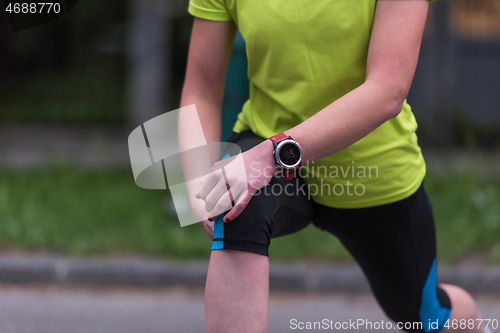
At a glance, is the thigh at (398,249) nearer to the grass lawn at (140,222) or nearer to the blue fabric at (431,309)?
the blue fabric at (431,309)

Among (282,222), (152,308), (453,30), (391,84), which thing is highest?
(391,84)

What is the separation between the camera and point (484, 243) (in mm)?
3760

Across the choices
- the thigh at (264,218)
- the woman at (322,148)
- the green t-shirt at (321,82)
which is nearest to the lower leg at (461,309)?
the woman at (322,148)

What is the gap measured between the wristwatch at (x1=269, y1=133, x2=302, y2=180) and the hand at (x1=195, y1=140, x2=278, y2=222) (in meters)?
0.02

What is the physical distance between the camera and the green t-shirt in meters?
1.46

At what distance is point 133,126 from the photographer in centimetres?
739

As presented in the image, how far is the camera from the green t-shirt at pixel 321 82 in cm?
146

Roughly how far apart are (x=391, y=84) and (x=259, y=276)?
0.56 meters

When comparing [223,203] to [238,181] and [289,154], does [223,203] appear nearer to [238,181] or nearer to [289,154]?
[238,181]

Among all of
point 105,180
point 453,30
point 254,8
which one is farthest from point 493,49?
point 254,8

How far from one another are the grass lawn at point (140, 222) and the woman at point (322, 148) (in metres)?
1.78

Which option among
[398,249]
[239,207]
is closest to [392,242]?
[398,249]

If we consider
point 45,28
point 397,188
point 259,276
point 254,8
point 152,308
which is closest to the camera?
point 259,276

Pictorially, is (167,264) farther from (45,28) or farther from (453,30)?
(45,28)
